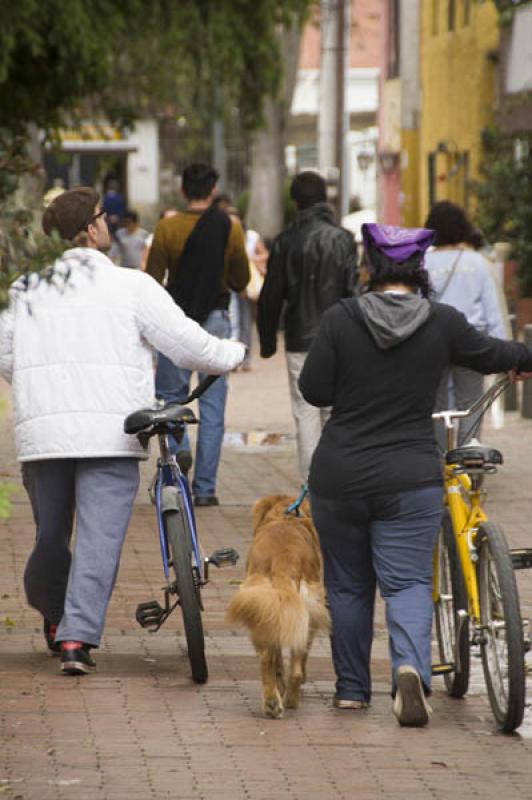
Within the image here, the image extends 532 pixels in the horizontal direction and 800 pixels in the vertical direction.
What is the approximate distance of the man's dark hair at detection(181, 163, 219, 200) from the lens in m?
12.7

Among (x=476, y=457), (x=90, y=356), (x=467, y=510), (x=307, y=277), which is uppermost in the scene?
(x=90, y=356)

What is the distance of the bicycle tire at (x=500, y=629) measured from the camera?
22.3ft

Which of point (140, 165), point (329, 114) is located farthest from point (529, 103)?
Result: point (140, 165)

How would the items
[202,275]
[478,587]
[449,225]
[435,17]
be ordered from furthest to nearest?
[435,17], [202,275], [449,225], [478,587]

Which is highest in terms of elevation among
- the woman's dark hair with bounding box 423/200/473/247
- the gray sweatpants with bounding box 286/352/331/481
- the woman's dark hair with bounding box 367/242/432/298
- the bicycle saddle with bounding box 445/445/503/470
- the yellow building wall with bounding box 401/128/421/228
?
the woman's dark hair with bounding box 367/242/432/298

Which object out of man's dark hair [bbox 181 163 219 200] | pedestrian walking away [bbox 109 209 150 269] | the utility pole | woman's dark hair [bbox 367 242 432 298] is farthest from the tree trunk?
woman's dark hair [bbox 367 242 432 298]

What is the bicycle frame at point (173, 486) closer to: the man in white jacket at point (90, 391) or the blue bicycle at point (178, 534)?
the blue bicycle at point (178, 534)

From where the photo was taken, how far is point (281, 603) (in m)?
7.00

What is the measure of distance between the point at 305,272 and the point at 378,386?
18.9 ft

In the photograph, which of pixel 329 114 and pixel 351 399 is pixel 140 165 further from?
pixel 351 399

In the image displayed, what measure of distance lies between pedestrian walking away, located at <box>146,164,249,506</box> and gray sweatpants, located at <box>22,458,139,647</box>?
454 cm

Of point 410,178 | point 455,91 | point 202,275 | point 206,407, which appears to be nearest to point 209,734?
point 206,407

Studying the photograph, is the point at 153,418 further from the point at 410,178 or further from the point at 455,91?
the point at 410,178

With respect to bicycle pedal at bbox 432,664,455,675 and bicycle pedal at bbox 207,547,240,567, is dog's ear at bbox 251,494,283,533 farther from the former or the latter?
bicycle pedal at bbox 432,664,455,675
